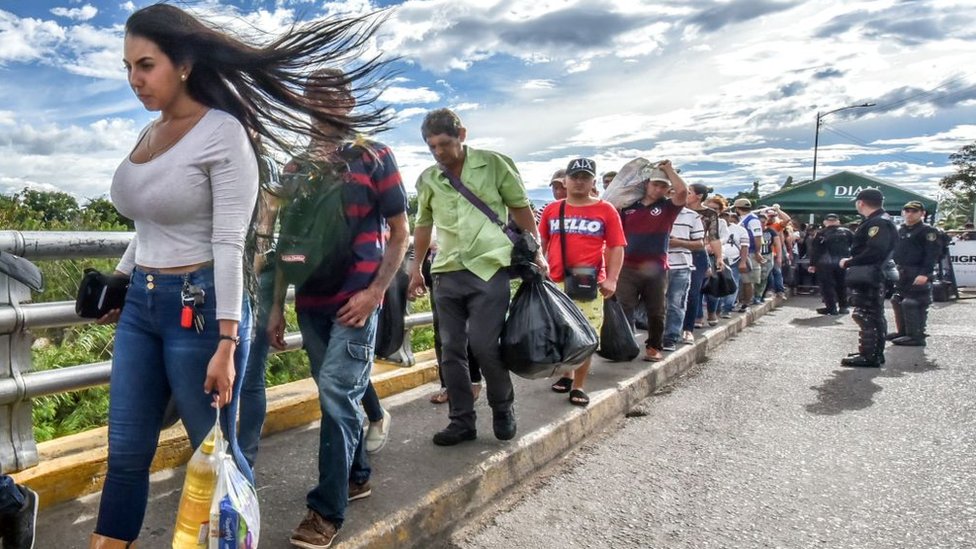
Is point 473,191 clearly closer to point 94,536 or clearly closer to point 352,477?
point 352,477

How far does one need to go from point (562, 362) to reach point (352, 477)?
1.26 meters

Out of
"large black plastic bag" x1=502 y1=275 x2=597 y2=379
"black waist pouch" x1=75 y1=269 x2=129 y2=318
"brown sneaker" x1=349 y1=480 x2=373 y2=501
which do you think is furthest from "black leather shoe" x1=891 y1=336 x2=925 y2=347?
"black waist pouch" x1=75 y1=269 x2=129 y2=318

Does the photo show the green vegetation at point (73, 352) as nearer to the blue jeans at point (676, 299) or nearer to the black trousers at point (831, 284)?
the blue jeans at point (676, 299)

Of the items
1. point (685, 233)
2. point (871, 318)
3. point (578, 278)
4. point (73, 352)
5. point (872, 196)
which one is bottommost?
point (871, 318)

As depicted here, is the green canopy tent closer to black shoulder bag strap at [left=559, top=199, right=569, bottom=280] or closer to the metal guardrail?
black shoulder bag strap at [left=559, top=199, right=569, bottom=280]

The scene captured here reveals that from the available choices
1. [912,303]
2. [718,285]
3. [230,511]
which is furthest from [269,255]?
[912,303]

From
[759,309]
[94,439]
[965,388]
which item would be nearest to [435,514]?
[94,439]

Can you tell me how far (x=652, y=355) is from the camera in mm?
6621

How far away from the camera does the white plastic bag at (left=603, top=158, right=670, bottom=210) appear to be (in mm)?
6570

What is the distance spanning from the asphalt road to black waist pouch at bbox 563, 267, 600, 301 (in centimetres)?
96

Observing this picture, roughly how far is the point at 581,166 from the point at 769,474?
2.34 m

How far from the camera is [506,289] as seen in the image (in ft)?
12.7

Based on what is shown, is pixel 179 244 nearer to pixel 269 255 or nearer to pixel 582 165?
pixel 269 255

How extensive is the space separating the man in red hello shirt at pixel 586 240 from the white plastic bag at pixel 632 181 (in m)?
1.37
